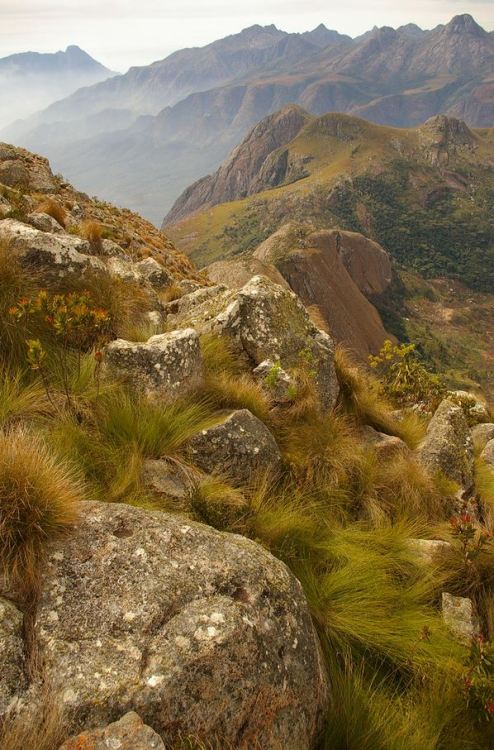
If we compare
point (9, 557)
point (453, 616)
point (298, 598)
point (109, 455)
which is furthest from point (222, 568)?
point (453, 616)

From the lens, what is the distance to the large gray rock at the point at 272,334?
765 centimetres

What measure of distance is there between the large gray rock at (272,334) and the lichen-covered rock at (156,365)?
5.82ft

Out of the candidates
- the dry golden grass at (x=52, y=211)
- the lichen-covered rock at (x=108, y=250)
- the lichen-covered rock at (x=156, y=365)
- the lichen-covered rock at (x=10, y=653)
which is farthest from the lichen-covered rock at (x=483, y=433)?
the dry golden grass at (x=52, y=211)

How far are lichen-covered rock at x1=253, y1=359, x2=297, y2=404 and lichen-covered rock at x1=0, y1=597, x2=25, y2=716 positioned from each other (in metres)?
4.38

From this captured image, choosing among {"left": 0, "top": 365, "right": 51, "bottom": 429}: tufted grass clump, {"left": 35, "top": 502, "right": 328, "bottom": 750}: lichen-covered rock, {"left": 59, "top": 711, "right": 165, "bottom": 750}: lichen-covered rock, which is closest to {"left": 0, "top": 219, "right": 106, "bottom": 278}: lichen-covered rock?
{"left": 0, "top": 365, "right": 51, "bottom": 429}: tufted grass clump

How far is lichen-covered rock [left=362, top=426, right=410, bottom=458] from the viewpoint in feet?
23.6

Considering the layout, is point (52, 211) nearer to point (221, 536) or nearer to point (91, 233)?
point (91, 233)

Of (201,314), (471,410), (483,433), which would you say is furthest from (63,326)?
(471,410)

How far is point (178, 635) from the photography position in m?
2.83

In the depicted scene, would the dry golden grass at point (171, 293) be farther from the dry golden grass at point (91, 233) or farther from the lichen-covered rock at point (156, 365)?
the lichen-covered rock at point (156, 365)

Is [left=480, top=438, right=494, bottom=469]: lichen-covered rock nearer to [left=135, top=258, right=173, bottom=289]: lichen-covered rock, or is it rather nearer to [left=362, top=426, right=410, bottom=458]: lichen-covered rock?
[left=362, top=426, right=410, bottom=458]: lichen-covered rock

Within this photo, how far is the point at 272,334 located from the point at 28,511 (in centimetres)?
538

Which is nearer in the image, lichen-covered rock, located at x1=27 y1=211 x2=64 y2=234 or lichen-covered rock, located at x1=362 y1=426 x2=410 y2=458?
lichen-covered rock, located at x1=362 y1=426 x2=410 y2=458

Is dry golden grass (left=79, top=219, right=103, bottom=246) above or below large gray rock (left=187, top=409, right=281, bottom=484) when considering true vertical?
above
